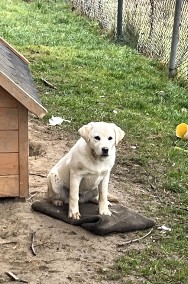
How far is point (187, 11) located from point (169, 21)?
0.96 metres

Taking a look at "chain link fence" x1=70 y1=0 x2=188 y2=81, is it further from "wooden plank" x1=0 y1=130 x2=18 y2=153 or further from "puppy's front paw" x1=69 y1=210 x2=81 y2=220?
"puppy's front paw" x1=69 y1=210 x2=81 y2=220

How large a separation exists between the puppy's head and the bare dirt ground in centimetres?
72

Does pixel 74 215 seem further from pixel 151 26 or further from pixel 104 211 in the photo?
pixel 151 26

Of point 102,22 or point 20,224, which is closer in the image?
point 20,224

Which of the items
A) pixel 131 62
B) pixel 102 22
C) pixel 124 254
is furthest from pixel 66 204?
pixel 102 22

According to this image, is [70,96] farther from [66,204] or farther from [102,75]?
[66,204]

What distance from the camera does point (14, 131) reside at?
552 cm

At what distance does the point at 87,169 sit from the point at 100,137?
321 mm

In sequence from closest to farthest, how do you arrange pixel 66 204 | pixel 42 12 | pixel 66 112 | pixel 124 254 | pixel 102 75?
pixel 124 254 < pixel 66 204 < pixel 66 112 < pixel 102 75 < pixel 42 12

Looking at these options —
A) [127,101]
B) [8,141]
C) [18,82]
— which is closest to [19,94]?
[18,82]

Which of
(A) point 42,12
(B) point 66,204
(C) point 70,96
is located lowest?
(A) point 42,12

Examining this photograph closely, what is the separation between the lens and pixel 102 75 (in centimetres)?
1104

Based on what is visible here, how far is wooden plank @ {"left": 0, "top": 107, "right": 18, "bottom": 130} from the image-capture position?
548 cm

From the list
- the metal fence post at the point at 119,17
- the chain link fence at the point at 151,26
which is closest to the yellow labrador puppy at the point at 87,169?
the chain link fence at the point at 151,26
